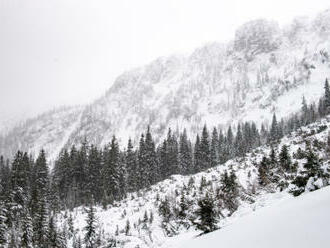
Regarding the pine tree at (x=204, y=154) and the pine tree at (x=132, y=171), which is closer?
the pine tree at (x=132, y=171)

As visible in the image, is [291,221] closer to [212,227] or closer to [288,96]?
[212,227]

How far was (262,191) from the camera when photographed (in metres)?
14.6

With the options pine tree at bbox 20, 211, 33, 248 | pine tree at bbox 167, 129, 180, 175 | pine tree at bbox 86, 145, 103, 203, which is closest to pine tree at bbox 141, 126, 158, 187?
pine tree at bbox 167, 129, 180, 175

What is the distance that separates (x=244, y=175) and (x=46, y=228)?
59.0 feet

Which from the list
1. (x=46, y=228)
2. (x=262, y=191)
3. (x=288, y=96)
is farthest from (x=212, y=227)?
(x=288, y=96)

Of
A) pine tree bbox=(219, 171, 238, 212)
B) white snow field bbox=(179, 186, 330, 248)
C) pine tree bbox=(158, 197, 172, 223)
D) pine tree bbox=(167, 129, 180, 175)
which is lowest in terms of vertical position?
pine tree bbox=(158, 197, 172, 223)

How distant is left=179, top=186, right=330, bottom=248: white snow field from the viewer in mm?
4112

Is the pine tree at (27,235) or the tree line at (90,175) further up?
the tree line at (90,175)

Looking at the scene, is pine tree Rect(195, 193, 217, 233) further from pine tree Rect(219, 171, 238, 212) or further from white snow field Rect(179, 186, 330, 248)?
pine tree Rect(219, 171, 238, 212)

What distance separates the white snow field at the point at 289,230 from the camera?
411cm

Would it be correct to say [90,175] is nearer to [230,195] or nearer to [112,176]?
[112,176]

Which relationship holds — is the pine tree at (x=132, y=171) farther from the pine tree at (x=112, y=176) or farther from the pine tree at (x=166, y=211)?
the pine tree at (x=166, y=211)

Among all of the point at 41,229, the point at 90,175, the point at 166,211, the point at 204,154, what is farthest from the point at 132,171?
the point at 166,211

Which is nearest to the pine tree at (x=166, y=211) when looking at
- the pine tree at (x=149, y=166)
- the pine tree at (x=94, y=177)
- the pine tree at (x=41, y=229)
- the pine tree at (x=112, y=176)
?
the pine tree at (x=41, y=229)
